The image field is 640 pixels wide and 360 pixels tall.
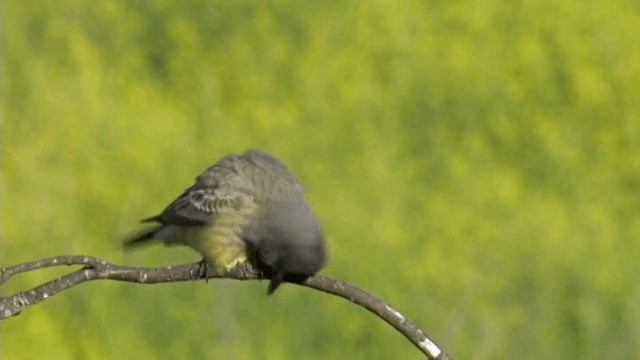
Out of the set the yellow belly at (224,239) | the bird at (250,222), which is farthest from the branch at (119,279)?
the yellow belly at (224,239)

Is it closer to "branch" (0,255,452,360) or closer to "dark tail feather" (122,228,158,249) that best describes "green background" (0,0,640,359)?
"dark tail feather" (122,228,158,249)

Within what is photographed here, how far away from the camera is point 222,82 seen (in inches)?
488

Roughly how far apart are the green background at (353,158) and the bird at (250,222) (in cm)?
409

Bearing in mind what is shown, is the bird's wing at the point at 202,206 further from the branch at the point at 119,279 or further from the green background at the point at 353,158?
the green background at the point at 353,158

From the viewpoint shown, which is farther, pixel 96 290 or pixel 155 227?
pixel 96 290

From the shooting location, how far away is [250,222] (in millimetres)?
4898

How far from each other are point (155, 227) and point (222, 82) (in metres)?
7.11

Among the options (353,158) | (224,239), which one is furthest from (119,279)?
(353,158)

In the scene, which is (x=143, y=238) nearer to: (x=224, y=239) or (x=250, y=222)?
(x=224, y=239)

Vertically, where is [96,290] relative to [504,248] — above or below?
below

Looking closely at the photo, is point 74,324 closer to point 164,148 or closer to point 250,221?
point 164,148

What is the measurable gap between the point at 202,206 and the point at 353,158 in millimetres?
6353

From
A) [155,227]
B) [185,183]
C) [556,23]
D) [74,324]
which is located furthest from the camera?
[556,23]

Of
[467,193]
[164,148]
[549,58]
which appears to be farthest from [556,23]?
[164,148]
